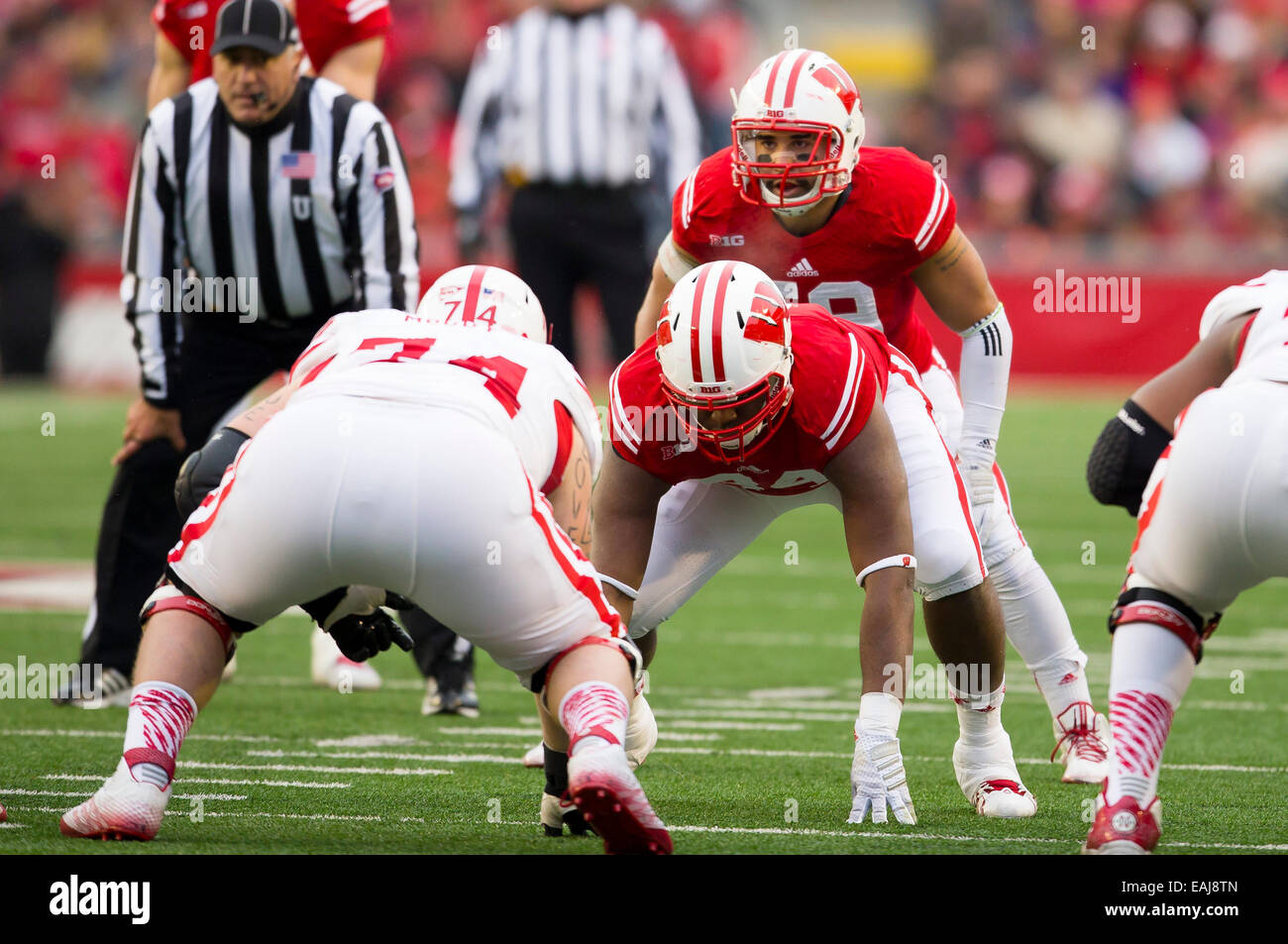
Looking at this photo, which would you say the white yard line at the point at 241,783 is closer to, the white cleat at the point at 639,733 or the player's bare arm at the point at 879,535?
the white cleat at the point at 639,733

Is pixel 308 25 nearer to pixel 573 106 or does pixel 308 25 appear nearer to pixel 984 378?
pixel 573 106

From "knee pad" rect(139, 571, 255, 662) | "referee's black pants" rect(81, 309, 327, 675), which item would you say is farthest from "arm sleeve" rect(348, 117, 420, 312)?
"knee pad" rect(139, 571, 255, 662)

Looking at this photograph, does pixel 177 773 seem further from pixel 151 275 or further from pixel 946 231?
pixel 946 231

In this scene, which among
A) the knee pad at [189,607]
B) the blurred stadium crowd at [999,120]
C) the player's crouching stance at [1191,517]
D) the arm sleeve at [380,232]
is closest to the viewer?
the player's crouching stance at [1191,517]

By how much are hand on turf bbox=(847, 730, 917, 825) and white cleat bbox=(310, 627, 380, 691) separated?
2420mm

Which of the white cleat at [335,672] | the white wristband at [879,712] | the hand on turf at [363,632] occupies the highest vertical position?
the hand on turf at [363,632]

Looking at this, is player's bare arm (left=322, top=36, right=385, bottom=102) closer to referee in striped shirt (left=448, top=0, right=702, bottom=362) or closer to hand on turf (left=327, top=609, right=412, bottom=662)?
referee in striped shirt (left=448, top=0, right=702, bottom=362)

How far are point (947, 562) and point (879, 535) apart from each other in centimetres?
25

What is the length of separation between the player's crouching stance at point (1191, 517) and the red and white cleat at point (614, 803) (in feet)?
2.54

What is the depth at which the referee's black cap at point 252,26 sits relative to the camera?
5.44 meters

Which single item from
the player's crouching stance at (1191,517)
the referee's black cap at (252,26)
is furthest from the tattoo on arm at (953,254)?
the referee's black cap at (252,26)

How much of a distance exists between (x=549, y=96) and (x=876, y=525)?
460 centimetres

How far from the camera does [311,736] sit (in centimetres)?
525

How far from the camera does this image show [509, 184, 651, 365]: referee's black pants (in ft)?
25.7
